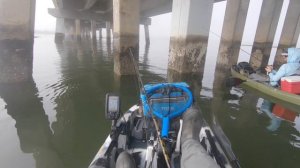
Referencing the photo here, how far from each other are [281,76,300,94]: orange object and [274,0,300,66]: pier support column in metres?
10.0

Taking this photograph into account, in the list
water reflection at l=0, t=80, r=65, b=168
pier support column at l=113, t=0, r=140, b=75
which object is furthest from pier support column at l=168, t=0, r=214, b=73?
water reflection at l=0, t=80, r=65, b=168

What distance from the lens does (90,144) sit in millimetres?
5441

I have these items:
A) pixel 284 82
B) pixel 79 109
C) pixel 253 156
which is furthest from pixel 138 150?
pixel 284 82

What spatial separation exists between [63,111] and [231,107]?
6.01 meters

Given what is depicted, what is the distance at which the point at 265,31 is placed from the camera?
16.5 meters

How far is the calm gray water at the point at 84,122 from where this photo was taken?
5.02 m

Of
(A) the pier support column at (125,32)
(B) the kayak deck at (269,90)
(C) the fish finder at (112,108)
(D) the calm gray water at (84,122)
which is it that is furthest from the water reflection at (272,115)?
(A) the pier support column at (125,32)

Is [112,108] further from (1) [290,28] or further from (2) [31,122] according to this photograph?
(1) [290,28]

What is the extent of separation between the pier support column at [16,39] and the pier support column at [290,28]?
17.4m

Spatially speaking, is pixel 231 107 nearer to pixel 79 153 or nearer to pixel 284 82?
pixel 284 82

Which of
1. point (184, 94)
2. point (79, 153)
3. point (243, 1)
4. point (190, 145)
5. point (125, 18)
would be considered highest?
point (243, 1)

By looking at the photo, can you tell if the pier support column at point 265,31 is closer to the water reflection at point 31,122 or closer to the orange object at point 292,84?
the orange object at point 292,84

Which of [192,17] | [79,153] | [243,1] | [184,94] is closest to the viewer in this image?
[184,94]

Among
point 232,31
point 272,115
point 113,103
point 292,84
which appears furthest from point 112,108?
point 232,31
